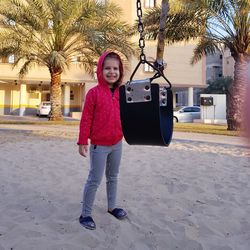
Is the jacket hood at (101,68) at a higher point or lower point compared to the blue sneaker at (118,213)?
higher

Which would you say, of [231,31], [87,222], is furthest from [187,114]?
[87,222]

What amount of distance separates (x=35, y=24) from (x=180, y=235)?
55.2ft

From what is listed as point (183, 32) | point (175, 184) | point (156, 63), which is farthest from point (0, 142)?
point (183, 32)

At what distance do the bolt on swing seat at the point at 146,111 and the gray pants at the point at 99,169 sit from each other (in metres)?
0.68

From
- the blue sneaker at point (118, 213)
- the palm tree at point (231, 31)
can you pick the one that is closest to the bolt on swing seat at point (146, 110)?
the blue sneaker at point (118, 213)

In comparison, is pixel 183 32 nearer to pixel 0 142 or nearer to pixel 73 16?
pixel 73 16

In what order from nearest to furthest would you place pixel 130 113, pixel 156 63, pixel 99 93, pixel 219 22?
1. pixel 130 113
2. pixel 156 63
3. pixel 99 93
4. pixel 219 22

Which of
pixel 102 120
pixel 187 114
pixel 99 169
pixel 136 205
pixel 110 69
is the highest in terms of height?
pixel 110 69

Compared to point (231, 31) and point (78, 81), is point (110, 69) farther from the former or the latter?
point (78, 81)

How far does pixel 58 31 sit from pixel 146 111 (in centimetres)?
1760

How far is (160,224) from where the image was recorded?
3637 mm

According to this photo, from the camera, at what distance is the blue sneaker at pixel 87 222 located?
341cm

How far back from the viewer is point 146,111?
2424 mm

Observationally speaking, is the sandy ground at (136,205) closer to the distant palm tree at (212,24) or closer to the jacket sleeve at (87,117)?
the jacket sleeve at (87,117)
